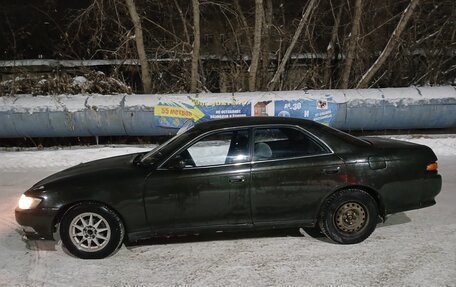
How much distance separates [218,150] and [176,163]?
0.48 meters

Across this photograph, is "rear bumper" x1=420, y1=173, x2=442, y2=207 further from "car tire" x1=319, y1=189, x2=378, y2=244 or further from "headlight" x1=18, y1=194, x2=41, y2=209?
"headlight" x1=18, y1=194, x2=41, y2=209

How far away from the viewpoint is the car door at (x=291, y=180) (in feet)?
14.6

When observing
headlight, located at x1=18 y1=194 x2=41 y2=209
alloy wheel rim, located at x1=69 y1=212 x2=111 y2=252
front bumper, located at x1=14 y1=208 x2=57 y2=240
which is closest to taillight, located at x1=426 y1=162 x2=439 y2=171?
alloy wheel rim, located at x1=69 y1=212 x2=111 y2=252

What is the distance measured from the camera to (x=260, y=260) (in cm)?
424

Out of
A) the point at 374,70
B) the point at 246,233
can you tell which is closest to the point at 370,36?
the point at 374,70

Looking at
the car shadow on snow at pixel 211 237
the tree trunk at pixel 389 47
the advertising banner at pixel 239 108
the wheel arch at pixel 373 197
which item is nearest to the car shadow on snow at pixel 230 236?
the car shadow on snow at pixel 211 237

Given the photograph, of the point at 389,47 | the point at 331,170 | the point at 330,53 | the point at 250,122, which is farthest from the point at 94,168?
the point at 330,53

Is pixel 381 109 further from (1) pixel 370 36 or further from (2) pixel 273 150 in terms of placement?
(2) pixel 273 150

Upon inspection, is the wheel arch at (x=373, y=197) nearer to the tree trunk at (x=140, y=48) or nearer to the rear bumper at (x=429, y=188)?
the rear bumper at (x=429, y=188)

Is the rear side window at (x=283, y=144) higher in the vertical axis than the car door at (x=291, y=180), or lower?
higher

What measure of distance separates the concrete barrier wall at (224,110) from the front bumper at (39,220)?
523 centimetres

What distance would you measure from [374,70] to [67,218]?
9.14m

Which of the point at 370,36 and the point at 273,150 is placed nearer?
the point at 273,150

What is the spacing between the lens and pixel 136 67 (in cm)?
1224
